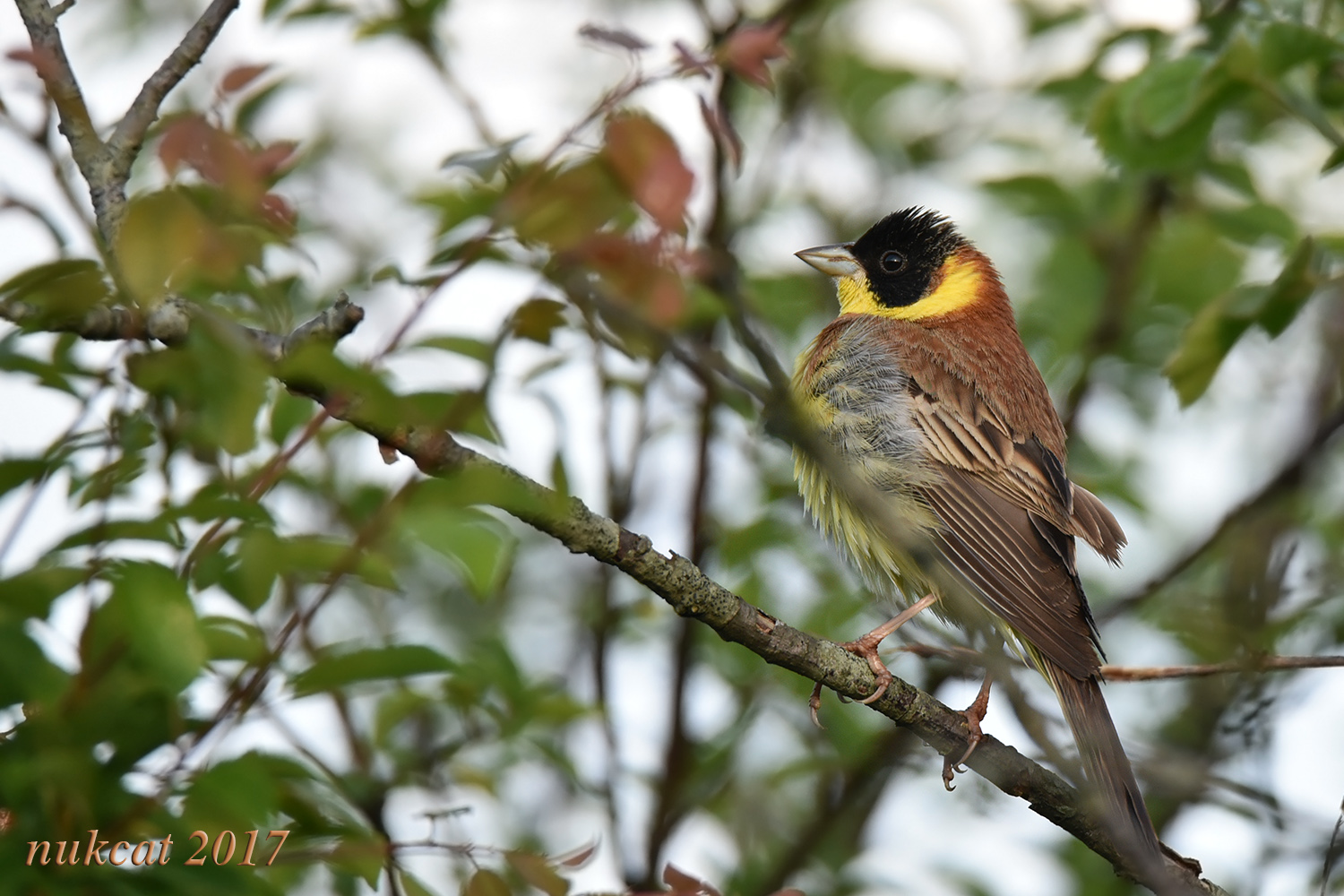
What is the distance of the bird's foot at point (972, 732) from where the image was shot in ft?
10.8

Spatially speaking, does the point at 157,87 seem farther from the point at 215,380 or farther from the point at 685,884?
the point at 685,884

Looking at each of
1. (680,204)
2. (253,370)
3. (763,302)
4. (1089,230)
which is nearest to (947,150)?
(1089,230)

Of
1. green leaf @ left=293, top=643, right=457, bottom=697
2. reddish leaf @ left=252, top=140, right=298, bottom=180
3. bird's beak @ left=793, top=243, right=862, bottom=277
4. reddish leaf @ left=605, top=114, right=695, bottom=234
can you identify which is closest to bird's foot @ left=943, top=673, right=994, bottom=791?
green leaf @ left=293, top=643, right=457, bottom=697

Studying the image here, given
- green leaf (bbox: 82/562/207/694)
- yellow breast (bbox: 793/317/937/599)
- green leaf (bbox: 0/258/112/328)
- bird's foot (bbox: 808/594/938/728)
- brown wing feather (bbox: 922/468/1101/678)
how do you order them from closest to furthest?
green leaf (bbox: 0/258/112/328), green leaf (bbox: 82/562/207/694), bird's foot (bbox: 808/594/938/728), brown wing feather (bbox: 922/468/1101/678), yellow breast (bbox: 793/317/937/599)

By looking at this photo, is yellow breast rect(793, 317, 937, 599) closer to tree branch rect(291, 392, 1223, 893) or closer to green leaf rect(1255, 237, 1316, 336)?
tree branch rect(291, 392, 1223, 893)

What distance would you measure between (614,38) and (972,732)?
6.11 ft

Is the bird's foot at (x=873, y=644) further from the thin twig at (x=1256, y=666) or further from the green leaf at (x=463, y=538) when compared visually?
the green leaf at (x=463, y=538)

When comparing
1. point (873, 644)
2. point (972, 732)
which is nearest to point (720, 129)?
point (972, 732)

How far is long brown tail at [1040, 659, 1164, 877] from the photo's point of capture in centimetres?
339

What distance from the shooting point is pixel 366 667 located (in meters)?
2.73

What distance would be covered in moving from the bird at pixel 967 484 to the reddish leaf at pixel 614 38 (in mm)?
1819

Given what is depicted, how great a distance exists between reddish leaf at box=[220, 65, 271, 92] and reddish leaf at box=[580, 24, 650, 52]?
724 millimetres

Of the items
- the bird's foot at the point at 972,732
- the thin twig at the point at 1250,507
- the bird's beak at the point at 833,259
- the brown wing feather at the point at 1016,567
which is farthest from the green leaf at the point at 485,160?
the bird's beak at the point at 833,259

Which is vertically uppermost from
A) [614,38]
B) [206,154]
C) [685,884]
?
[614,38]
